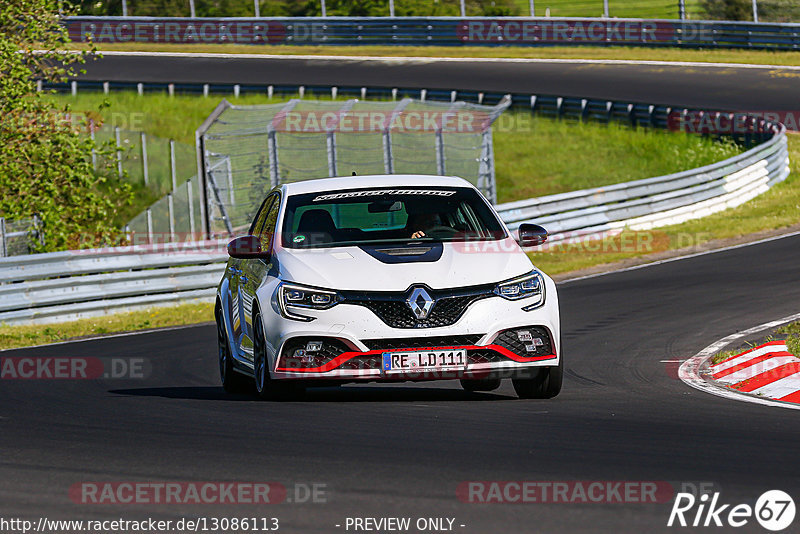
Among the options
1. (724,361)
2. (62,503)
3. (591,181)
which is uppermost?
(62,503)

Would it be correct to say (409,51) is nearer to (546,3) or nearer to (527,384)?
(546,3)

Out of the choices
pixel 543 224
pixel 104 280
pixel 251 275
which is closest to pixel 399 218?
pixel 251 275

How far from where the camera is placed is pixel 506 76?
150 ft

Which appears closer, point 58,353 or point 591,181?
point 58,353

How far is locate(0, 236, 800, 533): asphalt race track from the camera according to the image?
19.5ft

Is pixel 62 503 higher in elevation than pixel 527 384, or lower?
higher

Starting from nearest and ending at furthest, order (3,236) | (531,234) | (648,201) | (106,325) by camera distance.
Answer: (531,234), (106,325), (3,236), (648,201)

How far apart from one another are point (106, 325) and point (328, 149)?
845 cm

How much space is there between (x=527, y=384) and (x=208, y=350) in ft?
19.1

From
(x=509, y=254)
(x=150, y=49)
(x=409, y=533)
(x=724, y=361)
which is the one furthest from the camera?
(x=150, y=49)

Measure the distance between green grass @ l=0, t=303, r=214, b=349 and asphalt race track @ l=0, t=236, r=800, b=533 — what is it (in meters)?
5.14

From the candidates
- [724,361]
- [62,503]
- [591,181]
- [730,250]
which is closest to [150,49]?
[591,181]

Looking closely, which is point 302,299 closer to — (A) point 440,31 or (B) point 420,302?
(B) point 420,302

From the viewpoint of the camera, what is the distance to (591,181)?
35.8 meters
